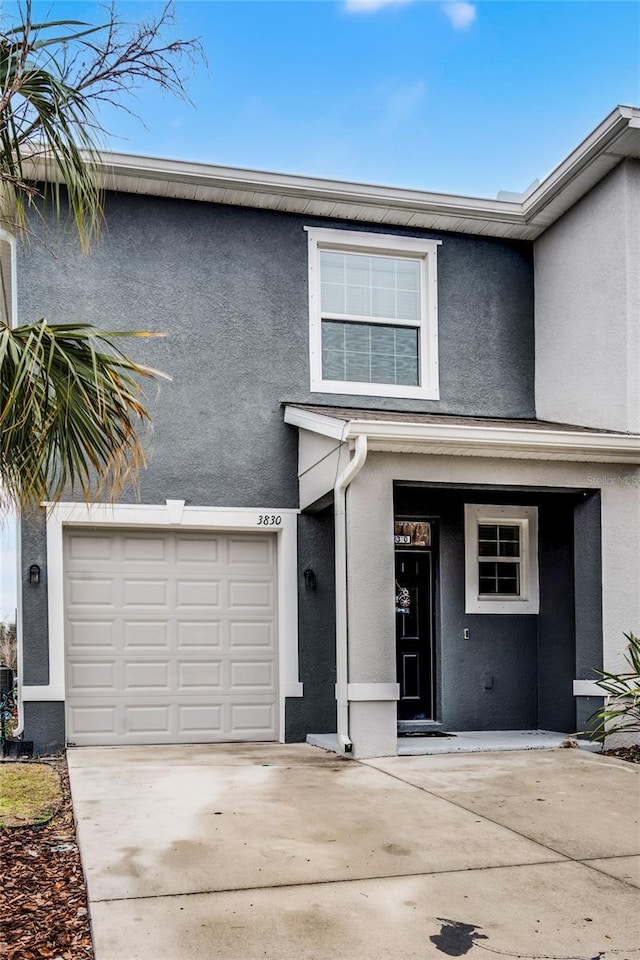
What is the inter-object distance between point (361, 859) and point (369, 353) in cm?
659

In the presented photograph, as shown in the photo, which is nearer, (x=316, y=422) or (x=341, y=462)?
(x=341, y=462)

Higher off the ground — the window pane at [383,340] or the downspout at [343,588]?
the window pane at [383,340]

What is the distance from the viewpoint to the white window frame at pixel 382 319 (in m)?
10.6

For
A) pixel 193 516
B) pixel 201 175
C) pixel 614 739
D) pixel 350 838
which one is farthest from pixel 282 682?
pixel 201 175

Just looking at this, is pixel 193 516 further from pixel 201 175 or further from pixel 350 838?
pixel 350 838

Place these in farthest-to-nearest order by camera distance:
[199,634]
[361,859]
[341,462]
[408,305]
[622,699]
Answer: [408,305] → [199,634] → [622,699] → [341,462] → [361,859]

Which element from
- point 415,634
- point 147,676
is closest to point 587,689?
point 415,634

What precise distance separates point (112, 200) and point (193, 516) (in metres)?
3.55

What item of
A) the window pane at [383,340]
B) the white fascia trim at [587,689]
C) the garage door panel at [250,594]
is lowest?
the white fascia trim at [587,689]

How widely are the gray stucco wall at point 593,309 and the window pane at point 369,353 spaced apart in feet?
5.39

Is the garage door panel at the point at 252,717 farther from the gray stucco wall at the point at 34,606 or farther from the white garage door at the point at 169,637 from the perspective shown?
the gray stucco wall at the point at 34,606

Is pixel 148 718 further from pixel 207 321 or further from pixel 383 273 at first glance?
pixel 383 273

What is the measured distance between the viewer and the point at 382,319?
35.7 ft

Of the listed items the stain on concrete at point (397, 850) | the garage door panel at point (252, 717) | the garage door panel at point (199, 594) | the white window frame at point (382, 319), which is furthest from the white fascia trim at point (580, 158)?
the stain on concrete at point (397, 850)
